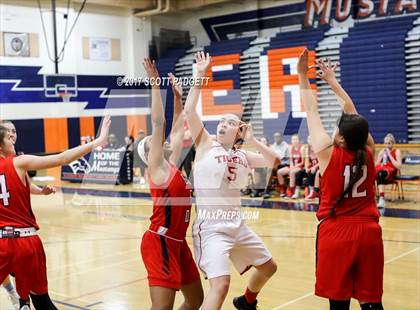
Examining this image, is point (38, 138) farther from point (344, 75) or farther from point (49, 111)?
point (344, 75)

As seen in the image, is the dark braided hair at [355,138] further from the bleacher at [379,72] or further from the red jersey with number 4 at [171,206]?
the bleacher at [379,72]

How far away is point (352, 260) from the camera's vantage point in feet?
11.8

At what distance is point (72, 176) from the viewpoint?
1650 centimetres

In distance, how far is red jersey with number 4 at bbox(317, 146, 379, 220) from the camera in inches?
142

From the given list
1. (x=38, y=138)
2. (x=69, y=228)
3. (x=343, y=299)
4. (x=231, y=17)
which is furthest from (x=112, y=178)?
(x=343, y=299)

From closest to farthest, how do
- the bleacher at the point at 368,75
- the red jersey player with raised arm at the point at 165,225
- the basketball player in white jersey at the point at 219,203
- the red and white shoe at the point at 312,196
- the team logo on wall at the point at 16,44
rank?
the red jersey player with raised arm at the point at 165,225
the basketball player in white jersey at the point at 219,203
the red and white shoe at the point at 312,196
the bleacher at the point at 368,75
the team logo on wall at the point at 16,44

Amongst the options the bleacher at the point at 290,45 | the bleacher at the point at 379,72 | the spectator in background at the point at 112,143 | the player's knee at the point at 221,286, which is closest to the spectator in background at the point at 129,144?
the spectator in background at the point at 112,143

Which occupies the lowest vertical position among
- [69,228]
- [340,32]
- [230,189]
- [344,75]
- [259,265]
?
[69,228]

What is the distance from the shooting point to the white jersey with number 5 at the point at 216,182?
4410 millimetres

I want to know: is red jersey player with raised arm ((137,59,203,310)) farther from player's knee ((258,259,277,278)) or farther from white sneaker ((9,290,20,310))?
white sneaker ((9,290,20,310))

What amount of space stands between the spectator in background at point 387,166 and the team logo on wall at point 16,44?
1145cm

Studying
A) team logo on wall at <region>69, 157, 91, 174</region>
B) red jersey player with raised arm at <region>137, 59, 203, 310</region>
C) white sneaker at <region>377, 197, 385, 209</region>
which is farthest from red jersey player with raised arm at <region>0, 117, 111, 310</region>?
team logo on wall at <region>69, 157, 91, 174</region>

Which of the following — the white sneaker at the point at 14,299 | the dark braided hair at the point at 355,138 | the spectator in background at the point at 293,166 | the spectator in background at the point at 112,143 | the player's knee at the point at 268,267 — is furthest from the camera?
the spectator in background at the point at 112,143

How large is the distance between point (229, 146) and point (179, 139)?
0.42 meters
